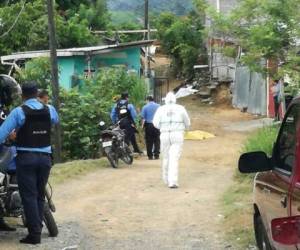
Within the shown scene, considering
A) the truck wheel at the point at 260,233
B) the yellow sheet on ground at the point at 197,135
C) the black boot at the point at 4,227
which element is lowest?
the yellow sheet on ground at the point at 197,135

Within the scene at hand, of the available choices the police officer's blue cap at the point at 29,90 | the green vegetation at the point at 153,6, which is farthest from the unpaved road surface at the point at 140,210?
the green vegetation at the point at 153,6

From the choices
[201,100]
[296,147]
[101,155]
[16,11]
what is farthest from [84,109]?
[201,100]

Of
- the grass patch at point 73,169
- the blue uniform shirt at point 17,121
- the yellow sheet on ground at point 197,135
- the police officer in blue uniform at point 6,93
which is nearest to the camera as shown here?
the blue uniform shirt at point 17,121

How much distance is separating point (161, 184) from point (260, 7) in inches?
156

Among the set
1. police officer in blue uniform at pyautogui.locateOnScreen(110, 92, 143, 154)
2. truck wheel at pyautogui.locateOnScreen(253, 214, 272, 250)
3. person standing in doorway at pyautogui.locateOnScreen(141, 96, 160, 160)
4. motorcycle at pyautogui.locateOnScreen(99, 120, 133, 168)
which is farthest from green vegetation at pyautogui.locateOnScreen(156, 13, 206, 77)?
truck wheel at pyautogui.locateOnScreen(253, 214, 272, 250)

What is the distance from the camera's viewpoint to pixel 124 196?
12.4 metres

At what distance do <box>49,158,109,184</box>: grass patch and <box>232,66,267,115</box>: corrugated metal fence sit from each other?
14.1 m

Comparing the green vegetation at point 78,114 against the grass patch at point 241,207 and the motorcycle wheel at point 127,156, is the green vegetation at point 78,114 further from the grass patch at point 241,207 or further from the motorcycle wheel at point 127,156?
the grass patch at point 241,207

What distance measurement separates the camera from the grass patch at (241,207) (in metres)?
8.60

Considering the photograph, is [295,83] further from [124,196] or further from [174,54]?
[174,54]

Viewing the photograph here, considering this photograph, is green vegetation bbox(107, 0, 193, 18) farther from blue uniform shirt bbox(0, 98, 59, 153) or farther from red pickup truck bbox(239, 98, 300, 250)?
red pickup truck bbox(239, 98, 300, 250)

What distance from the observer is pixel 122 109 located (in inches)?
731

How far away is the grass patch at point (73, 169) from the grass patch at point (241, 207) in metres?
3.50

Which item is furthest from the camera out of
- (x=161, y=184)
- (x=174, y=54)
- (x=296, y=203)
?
(x=174, y=54)
